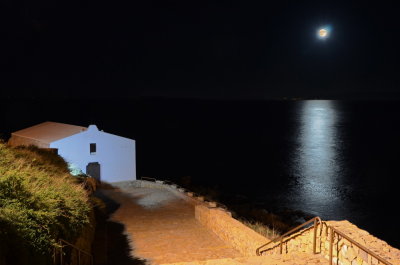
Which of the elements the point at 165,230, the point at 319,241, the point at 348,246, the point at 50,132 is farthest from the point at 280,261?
the point at 50,132

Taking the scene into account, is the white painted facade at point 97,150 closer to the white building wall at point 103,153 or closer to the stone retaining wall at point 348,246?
the white building wall at point 103,153

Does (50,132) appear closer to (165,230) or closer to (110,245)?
(165,230)

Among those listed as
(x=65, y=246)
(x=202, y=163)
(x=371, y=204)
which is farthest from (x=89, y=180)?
(x=202, y=163)

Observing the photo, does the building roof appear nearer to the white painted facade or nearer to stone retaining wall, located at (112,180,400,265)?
the white painted facade

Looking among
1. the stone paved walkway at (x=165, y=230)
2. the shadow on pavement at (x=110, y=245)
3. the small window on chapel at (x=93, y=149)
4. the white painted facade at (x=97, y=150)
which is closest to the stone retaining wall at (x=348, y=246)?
the stone paved walkway at (x=165, y=230)

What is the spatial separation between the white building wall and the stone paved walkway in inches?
207

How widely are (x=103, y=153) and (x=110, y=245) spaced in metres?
17.8

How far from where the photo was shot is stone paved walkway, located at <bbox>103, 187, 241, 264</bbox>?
43.4 ft

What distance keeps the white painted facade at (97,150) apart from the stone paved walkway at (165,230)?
5257 mm

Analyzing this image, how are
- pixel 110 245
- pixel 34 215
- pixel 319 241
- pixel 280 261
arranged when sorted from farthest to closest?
pixel 110 245, pixel 319 241, pixel 280 261, pixel 34 215

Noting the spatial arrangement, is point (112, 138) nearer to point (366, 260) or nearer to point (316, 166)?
point (366, 260)

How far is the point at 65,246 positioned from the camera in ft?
28.0

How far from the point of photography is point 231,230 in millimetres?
14172

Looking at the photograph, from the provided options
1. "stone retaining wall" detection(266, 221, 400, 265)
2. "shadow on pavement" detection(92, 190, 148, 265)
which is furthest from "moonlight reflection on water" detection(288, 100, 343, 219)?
"stone retaining wall" detection(266, 221, 400, 265)
